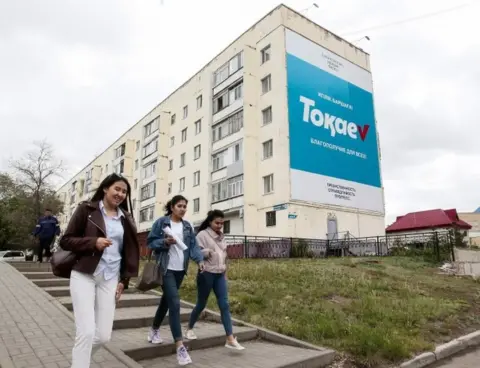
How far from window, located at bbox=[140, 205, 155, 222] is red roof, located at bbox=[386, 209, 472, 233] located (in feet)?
89.4

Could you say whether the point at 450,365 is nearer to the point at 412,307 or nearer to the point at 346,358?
the point at 346,358

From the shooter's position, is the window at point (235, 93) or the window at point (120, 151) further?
the window at point (120, 151)

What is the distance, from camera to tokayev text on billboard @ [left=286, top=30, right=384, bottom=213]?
27438 mm

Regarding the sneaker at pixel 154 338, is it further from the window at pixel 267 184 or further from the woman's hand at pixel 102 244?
the window at pixel 267 184

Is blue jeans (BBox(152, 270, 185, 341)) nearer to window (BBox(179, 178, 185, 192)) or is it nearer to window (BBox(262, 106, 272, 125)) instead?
window (BBox(262, 106, 272, 125))

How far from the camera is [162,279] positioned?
15.9 feet

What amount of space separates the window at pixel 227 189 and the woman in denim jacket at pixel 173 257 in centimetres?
2352

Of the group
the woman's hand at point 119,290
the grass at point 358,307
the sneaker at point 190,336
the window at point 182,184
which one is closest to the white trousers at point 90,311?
the woman's hand at point 119,290

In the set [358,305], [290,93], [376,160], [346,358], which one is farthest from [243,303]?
[376,160]

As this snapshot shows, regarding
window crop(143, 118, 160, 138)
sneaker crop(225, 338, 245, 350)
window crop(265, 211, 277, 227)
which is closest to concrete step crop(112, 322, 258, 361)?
sneaker crop(225, 338, 245, 350)

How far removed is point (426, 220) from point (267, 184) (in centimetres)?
2513

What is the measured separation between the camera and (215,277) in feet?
17.6

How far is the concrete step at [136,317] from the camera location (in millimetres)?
6078

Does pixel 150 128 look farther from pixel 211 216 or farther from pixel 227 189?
pixel 211 216
